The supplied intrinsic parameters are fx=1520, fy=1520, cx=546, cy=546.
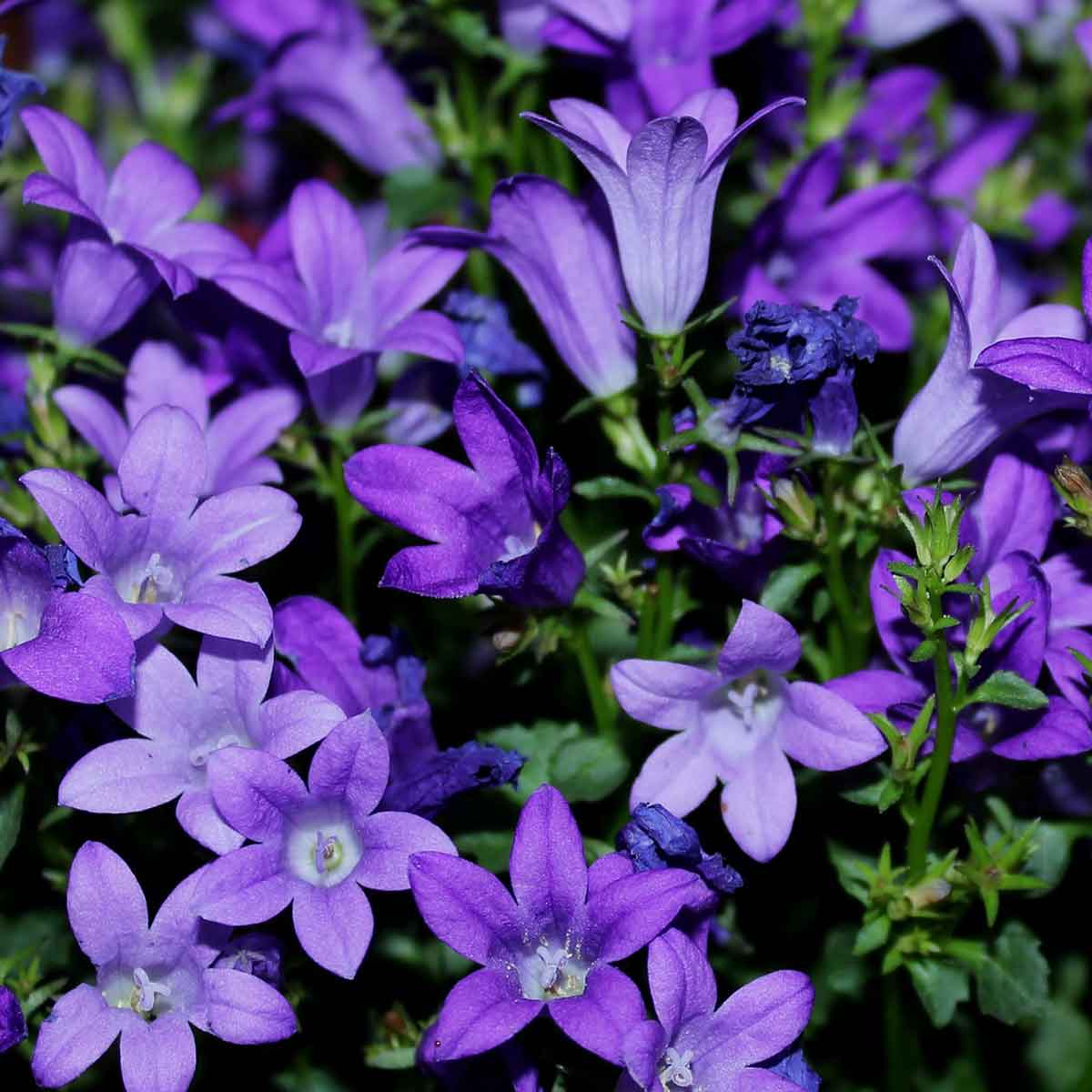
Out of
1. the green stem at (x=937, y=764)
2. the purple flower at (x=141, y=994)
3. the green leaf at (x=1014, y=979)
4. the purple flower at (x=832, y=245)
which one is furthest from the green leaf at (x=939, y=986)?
the purple flower at (x=832, y=245)

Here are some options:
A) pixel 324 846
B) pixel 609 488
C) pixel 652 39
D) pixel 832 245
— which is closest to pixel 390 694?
pixel 324 846

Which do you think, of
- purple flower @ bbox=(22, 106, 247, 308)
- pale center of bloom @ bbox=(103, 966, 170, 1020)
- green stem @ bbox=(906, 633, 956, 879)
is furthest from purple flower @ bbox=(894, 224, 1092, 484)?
pale center of bloom @ bbox=(103, 966, 170, 1020)

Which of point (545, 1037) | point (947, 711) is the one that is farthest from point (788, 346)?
point (545, 1037)

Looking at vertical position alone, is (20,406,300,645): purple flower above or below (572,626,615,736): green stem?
above

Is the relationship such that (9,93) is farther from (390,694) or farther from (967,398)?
(967,398)

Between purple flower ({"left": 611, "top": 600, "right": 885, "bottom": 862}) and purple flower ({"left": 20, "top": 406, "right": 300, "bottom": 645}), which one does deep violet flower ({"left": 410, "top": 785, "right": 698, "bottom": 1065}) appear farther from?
purple flower ({"left": 20, "top": 406, "right": 300, "bottom": 645})

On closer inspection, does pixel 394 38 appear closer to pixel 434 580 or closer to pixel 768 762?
pixel 434 580

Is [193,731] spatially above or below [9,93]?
below
